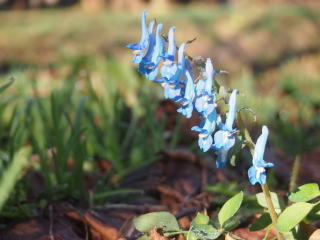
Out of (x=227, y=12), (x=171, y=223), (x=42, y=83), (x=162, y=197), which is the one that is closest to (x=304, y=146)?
(x=162, y=197)

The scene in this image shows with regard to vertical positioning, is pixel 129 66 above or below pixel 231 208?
below

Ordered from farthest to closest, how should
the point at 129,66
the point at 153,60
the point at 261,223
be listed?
the point at 129,66
the point at 261,223
the point at 153,60

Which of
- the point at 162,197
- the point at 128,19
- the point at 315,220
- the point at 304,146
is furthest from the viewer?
the point at 128,19

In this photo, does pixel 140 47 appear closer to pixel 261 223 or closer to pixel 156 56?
pixel 156 56

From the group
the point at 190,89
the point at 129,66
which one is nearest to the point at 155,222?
the point at 190,89

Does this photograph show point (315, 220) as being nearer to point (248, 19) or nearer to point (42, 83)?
point (42, 83)

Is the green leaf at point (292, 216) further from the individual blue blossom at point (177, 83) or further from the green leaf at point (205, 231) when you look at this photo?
the individual blue blossom at point (177, 83)

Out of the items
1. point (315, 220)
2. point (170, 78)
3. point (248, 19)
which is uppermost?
point (170, 78)
